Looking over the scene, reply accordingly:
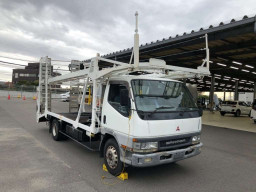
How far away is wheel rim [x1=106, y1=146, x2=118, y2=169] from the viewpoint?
4488 millimetres

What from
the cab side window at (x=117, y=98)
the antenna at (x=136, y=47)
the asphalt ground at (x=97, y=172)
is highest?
the antenna at (x=136, y=47)

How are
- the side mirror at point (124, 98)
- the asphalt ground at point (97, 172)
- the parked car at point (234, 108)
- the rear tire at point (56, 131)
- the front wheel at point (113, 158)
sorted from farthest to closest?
the parked car at point (234, 108) → the rear tire at point (56, 131) → the front wheel at point (113, 158) → the side mirror at point (124, 98) → the asphalt ground at point (97, 172)

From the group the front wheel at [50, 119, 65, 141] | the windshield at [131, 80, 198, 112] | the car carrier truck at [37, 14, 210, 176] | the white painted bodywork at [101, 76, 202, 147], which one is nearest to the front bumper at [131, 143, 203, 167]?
the car carrier truck at [37, 14, 210, 176]

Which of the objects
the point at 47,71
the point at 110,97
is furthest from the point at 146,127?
the point at 47,71

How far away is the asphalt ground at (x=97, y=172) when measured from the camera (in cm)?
412

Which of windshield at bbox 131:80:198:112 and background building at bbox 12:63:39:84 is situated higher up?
background building at bbox 12:63:39:84

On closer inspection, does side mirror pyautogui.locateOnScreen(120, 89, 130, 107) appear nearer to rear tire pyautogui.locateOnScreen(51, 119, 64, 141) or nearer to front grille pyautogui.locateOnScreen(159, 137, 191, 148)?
front grille pyautogui.locateOnScreen(159, 137, 191, 148)

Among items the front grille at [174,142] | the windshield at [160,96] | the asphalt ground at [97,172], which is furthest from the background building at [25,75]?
the front grille at [174,142]

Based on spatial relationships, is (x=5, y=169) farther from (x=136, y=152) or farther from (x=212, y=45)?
(x=212, y=45)

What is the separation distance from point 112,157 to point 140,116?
122cm

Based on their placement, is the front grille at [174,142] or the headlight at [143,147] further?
the front grille at [174,142]

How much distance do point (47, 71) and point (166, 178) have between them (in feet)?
21.6

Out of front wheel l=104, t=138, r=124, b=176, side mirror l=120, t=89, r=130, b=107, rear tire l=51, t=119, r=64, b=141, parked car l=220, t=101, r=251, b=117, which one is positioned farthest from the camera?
parked car l=220, t=101, r=251, b=117

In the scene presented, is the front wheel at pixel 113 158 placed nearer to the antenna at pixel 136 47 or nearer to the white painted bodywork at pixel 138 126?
the white painted bodywork at pixel 138 126
